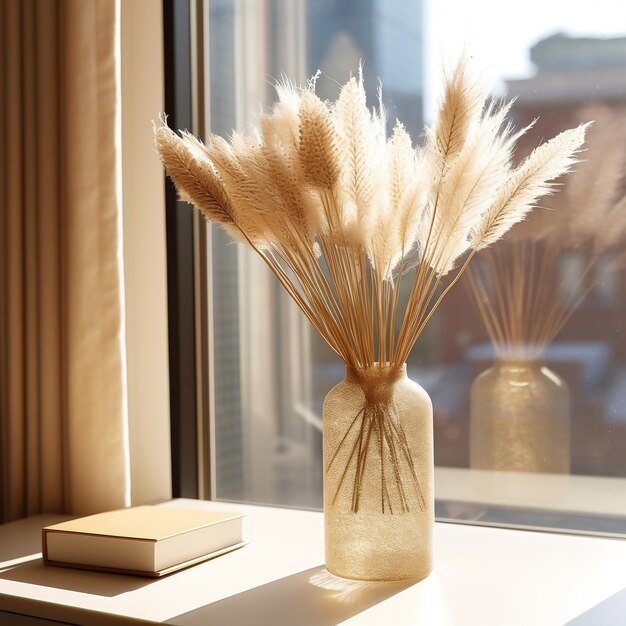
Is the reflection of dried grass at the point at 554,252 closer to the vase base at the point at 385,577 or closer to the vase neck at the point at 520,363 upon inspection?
the vase neck at the point at 520,363

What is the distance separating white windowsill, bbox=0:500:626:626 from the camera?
0.90 metres

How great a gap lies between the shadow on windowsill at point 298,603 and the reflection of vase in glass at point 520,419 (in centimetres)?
37

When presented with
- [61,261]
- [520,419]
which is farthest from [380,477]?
[61,261]

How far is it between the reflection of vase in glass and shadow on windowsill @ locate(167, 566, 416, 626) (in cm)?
37

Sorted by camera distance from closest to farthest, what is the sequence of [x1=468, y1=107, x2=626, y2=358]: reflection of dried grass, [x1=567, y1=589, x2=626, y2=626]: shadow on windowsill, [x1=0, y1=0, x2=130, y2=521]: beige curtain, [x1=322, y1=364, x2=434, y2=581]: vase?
[x1=567, y1=589, x2=626, y2=626]: shadow on windowsill → [x1=322, y1=364, x2=434, y2=581]: vase → [x1=468, y1=107, x2=626, y2=358]: reflection of dried grass → [x1=0, y1=0, x2=130, y2=521]: beige curtain

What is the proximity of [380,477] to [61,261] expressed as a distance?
0.76 metres

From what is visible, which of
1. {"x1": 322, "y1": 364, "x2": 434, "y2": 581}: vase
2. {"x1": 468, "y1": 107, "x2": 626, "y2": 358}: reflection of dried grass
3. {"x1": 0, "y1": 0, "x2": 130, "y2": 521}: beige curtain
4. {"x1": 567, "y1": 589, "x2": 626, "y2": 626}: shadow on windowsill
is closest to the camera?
{"x1": 567, "y1": 589, "x2": 626, "y2": 626}: shadow on windowsill

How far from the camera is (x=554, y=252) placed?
125 centimetres

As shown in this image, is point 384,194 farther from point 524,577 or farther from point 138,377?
point 138,377

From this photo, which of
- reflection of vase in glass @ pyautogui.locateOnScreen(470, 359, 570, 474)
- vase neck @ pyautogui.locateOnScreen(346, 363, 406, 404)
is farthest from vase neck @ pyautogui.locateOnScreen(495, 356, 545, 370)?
vase neck @ pyautogui.locateOnScreen(346, 363, 406, 404)

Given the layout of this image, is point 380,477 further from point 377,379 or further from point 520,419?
point 520,419

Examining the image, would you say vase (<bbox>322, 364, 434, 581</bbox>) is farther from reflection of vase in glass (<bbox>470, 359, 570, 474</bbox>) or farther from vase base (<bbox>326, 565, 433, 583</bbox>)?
reflection of vase in glass (<bbox>470, 359, 570, 474</bbox>)

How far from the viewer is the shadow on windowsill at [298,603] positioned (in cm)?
90

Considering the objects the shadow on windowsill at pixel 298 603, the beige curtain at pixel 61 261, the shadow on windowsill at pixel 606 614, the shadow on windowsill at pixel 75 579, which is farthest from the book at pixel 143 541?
the shadow on windowsill at pixel 606 614
